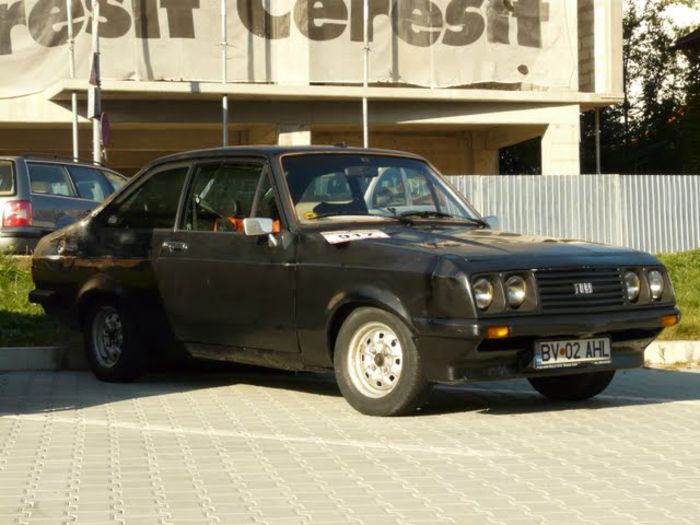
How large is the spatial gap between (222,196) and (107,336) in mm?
1638

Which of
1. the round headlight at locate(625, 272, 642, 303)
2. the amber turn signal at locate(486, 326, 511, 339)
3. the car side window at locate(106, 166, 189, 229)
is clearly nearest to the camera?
the amber turn signal at locate(486, 326, 511, 339)

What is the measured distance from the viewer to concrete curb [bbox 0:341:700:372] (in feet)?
41.0

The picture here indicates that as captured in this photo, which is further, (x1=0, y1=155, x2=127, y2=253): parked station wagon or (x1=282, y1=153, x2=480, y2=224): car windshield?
(x1=0, y1=155, x2=127, y2=253): parked station wagon

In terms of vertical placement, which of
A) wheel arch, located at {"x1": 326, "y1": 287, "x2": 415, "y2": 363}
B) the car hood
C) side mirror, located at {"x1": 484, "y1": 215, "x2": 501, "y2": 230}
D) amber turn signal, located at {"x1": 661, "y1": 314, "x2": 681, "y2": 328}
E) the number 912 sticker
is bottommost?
amber turn signal, located at {"x1": 661, "y1": 314, "x2": 681, "y2": 328}

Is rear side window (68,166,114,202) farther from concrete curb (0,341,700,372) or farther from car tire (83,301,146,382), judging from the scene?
car tire (83,301,146,382)

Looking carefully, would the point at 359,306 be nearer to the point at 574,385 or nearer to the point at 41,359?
the point at 574,385

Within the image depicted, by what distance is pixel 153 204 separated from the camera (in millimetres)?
11273

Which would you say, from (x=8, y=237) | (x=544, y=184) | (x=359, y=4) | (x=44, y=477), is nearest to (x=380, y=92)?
(x=359, y=4)

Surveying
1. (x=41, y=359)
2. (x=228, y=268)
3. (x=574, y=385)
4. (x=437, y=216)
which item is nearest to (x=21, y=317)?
(x=41, y=359)

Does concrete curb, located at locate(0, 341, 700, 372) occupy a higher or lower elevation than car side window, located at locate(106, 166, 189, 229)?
lower

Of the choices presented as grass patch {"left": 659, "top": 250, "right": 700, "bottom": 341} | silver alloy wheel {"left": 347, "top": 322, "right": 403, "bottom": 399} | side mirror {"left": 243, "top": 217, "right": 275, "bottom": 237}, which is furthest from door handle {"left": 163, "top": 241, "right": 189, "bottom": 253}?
grass patch {"left": 659, "top": 250, "right": 700, "bottom": 341}

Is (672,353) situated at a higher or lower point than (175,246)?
lower

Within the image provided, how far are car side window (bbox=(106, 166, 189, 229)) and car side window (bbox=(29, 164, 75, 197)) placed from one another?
7.61 meters

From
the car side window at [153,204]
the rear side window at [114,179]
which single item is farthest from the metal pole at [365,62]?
the car side window at [153,204]
